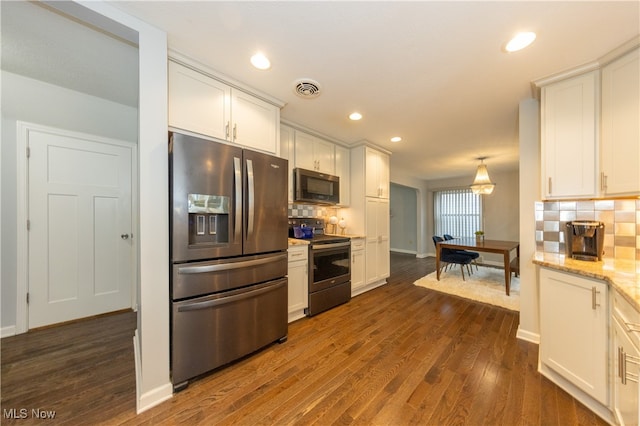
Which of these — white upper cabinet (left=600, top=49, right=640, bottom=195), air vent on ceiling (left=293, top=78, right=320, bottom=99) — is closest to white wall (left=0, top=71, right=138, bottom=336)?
air vent on ceiling (left=293, top=78, right=320, bottom=99)

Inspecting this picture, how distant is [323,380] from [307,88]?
2.50 meters

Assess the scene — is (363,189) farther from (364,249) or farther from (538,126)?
(538,126)

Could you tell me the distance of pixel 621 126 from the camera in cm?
155

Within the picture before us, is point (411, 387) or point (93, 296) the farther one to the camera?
point (93, 296)

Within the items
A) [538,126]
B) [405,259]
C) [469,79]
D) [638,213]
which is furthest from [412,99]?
[405,259]

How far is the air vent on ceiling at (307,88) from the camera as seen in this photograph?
198cm

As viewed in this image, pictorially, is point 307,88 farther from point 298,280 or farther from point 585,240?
point 585,240

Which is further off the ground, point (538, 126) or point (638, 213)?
point (538, 126)

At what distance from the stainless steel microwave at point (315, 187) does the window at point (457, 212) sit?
505 centimetres

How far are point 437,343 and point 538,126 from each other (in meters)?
2.40

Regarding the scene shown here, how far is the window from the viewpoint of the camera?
249 inches

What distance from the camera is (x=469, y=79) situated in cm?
192

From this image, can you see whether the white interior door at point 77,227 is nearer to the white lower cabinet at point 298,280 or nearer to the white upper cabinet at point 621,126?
the white lower cabinet at point 298,280

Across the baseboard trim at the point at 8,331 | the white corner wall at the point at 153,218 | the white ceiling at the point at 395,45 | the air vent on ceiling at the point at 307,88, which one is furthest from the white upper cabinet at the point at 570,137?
the baseboard trim at the point at 8,331
